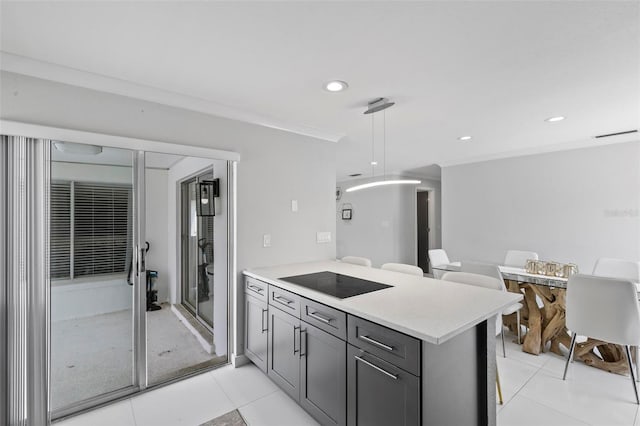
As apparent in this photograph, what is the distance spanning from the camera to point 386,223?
6.54m

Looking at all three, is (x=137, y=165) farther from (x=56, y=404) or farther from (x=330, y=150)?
(x=330, y=150)

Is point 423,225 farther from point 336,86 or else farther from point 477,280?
point 336,86

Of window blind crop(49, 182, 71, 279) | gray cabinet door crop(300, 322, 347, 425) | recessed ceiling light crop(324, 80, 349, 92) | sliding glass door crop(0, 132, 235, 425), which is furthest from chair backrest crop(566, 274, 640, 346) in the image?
window blind crop(49, 182, 71, 279)

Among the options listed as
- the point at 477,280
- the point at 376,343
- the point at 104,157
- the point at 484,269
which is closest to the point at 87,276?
the point at 104,157

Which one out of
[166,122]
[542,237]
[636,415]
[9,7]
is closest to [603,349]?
[636,415]

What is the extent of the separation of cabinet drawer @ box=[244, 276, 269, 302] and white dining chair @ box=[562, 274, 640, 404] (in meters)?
2.59

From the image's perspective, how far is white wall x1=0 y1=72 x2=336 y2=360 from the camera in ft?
6.20

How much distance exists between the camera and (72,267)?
Result: 203cm

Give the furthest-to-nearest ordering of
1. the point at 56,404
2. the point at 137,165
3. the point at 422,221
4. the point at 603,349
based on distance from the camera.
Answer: the point at 422,221 < the point at 603,349 < the point at 137,165 < the point at 56,404

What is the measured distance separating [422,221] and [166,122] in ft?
22.0

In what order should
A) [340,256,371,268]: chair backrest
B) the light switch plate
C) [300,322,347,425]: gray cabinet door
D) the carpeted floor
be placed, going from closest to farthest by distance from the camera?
1. [300,322,347,425]: gray cabinet door
2. the carpeted floor
3. [340,256,371,268]: chair backrest
4. the light switch plate

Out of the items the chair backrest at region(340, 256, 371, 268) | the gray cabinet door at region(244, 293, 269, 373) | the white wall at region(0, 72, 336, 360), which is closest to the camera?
the white wall at region(0, 72, 336, 360)

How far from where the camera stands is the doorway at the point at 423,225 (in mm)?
7543

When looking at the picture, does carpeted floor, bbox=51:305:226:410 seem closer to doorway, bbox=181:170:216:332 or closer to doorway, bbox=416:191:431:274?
doorway, bbox=181:170:216:332
